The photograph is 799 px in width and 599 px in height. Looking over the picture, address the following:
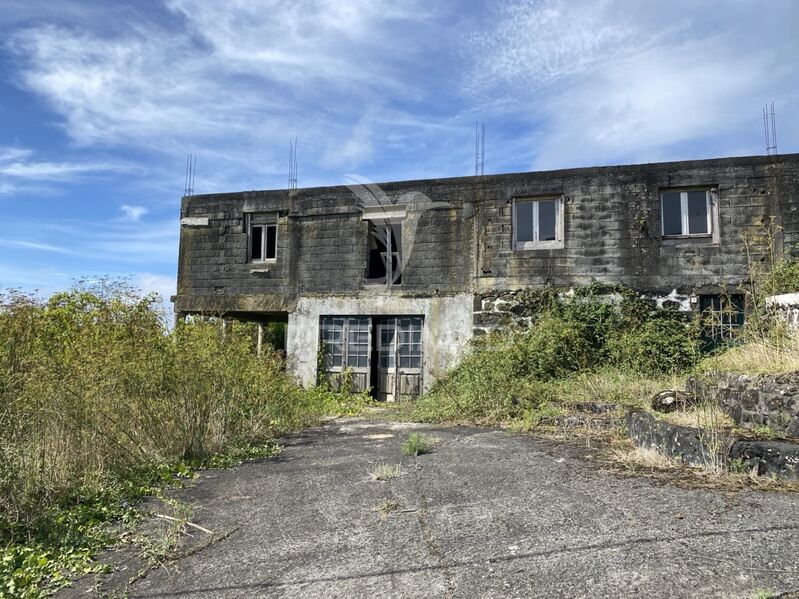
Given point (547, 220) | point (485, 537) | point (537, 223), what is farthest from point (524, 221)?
point (485, 537)

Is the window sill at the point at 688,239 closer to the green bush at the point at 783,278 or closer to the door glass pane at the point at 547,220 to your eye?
the green bush at the point at 783,278

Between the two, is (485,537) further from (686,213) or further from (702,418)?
(686,213)

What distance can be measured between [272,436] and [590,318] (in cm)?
659

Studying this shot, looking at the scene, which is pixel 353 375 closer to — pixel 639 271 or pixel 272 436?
pixel 272 436

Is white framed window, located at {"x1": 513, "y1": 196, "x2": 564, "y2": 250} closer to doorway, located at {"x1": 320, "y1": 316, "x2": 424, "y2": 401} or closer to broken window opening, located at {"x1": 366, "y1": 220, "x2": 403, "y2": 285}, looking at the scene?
broken window opening, located at {"x1": 366, "y1": 220, "x2": 403, "y2": 285}

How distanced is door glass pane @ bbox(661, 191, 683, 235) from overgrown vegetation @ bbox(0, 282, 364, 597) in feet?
27.4

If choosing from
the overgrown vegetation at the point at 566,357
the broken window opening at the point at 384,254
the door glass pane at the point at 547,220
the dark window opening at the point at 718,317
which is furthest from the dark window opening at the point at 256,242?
the dark window opening at the point at 718,317

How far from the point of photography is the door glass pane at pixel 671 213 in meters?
12.0

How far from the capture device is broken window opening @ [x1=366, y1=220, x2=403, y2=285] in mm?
13484

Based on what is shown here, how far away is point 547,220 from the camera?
1265cm

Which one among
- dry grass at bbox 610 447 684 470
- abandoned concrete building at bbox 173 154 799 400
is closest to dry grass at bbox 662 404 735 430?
dry grass at bbox 610 447 684 470

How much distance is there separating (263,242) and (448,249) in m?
4.48

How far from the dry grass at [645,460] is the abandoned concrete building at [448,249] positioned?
22.4 feet

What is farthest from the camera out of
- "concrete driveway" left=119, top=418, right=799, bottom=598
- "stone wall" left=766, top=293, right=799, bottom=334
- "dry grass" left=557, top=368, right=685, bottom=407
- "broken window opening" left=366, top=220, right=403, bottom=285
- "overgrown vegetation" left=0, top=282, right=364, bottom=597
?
"broken window opening" left=366, top=220, right=403, bottom=285
